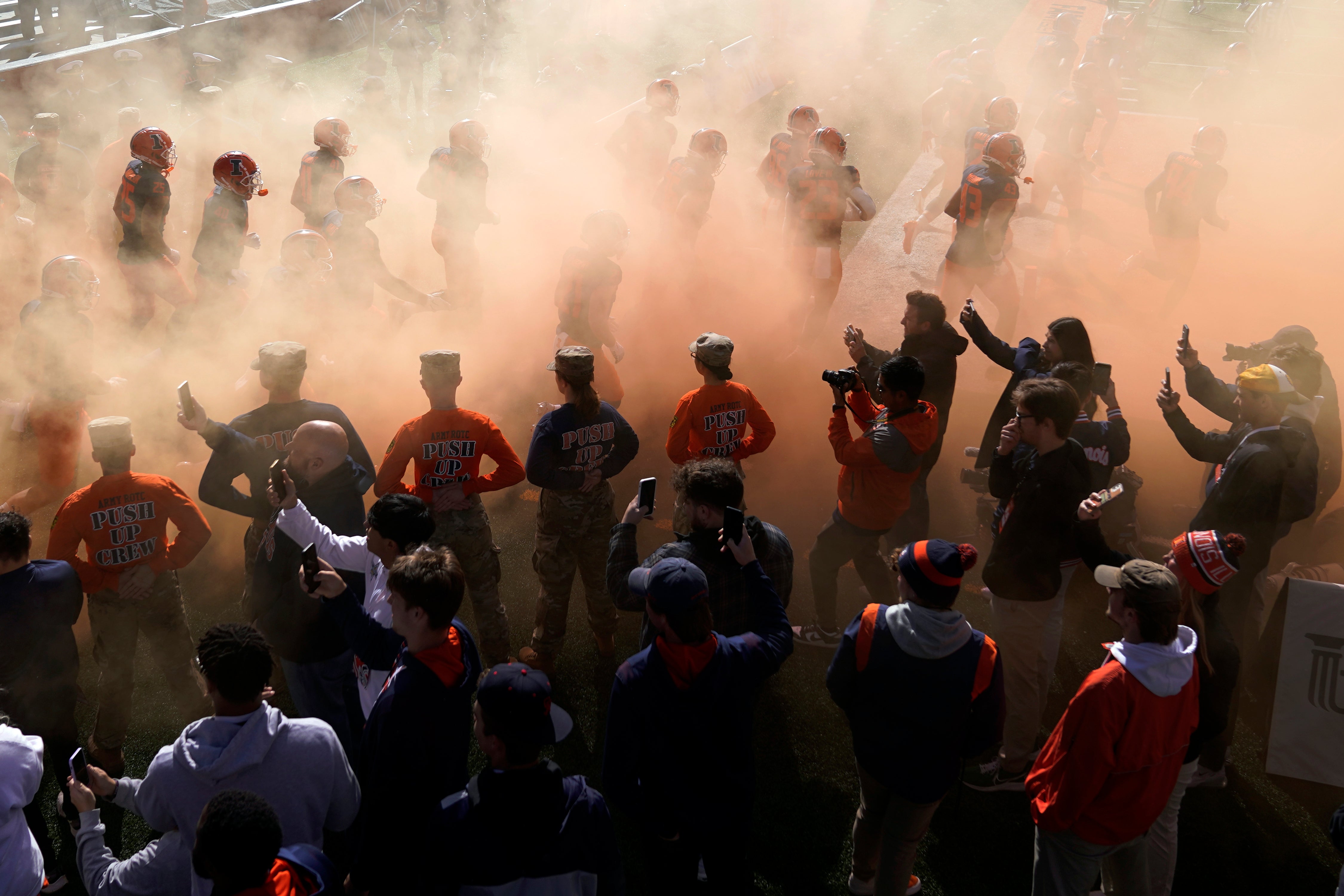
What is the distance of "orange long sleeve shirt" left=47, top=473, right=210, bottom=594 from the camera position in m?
3.74

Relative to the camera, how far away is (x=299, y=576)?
3.09m

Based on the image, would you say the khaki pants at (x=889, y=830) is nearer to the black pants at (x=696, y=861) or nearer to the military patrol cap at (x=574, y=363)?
the black pants at (x=696, y=861)

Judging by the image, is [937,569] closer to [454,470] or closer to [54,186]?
[454,470]

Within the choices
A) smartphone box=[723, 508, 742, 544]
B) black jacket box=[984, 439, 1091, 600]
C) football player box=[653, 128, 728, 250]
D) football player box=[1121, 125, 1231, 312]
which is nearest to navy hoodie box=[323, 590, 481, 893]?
smartphone box=[723, 508, 742, 544]

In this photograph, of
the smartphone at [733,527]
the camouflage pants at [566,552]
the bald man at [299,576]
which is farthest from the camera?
the camouflage pants at [566,552]

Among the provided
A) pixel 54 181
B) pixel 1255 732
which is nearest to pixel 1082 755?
pixel 1255 732

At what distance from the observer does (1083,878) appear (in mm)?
2859

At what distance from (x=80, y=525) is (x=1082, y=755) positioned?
12.7 ft

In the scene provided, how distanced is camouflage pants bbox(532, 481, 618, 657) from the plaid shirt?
119cm

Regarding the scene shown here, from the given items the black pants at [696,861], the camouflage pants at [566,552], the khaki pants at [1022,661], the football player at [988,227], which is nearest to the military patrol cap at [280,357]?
the camouflage pants at [566,552]

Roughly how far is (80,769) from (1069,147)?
11.8 meters

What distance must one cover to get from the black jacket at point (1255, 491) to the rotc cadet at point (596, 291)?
3.68 meters

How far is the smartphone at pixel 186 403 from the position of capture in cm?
362

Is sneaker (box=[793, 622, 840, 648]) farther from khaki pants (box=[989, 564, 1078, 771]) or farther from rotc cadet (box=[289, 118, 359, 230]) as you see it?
rotc cadet (box=[289, 118, 359, 230])
